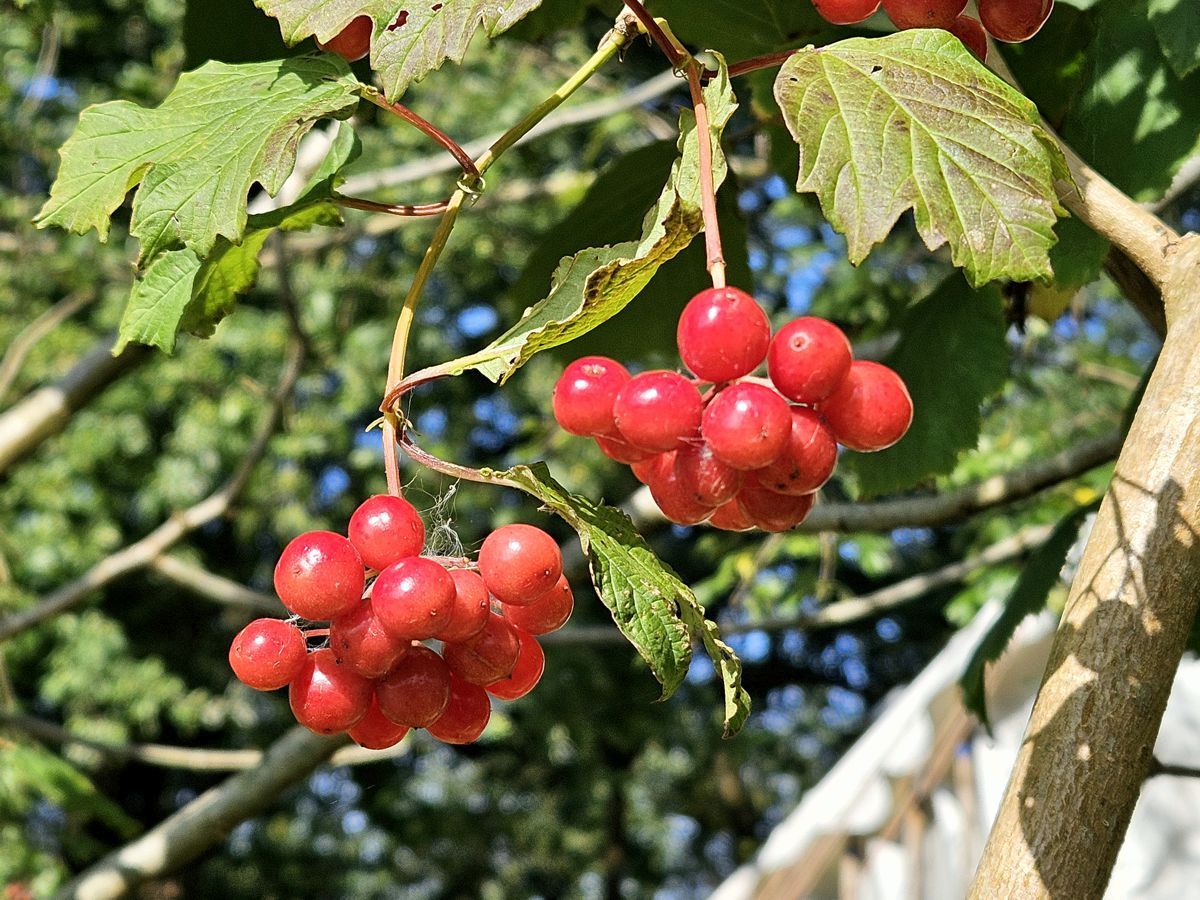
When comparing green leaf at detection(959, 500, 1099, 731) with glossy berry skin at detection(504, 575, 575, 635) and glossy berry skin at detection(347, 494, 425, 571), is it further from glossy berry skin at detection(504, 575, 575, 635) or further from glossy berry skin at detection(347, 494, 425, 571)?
glossy berry skin at detection(347, 494, 425, 571)

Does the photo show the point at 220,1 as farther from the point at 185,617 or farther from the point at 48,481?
the point at 185,617

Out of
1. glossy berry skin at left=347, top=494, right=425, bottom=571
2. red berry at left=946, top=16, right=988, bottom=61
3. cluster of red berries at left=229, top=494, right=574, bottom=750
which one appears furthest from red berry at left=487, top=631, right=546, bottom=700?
red berry at left=946, top=16, right=988, bottom=61

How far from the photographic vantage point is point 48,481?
19.8 feet

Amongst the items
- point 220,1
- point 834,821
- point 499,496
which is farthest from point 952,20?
point 499,496

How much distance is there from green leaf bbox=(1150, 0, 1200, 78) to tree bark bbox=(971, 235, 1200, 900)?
38cm

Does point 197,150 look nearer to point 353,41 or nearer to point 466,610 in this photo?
point 353,41

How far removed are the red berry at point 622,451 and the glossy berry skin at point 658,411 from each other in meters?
0.04

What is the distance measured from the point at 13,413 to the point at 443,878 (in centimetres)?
763

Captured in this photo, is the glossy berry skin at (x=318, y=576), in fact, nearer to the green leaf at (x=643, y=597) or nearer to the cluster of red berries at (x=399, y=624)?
the cluster of red berries at (x=399, y=624)

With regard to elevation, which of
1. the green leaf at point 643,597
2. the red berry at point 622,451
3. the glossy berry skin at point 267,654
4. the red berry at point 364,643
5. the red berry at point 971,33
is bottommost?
the glossy berry skin at point 267,654

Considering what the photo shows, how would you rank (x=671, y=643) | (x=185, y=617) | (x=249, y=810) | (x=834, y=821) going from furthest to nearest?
(x=185, y=617) → (x=834, y=821) → (x=249, y=810) → (x=671, y=643)

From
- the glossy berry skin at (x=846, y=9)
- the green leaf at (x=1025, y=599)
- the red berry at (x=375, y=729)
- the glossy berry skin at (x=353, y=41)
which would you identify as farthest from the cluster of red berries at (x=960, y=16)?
the green leaf at (x=1025, y=599)

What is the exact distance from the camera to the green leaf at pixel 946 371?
1431 mm

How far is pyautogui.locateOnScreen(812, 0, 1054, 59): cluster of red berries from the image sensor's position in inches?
32.0
